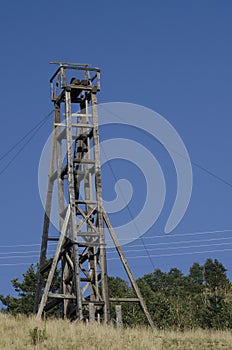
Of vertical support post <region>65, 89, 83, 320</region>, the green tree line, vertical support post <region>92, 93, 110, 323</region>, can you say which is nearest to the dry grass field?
vertical support post <region>65, 89, 83, 320</region>

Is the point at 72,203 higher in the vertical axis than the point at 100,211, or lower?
higher

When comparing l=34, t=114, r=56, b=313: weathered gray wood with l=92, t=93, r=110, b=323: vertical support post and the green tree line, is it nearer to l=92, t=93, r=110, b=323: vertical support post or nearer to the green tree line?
l=92, t=93, r=110, b=323: vertical support post

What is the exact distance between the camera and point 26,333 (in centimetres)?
2077

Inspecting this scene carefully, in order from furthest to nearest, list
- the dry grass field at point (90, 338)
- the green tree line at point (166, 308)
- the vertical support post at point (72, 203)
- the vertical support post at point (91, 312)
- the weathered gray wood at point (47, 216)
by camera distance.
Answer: the green tree line at point (166, 308), the weathered gray wood at point (47, 216), the vertical support post at point (72, 203), the vertical support post at point (91, 312), the dry grass field at point (90, 338)

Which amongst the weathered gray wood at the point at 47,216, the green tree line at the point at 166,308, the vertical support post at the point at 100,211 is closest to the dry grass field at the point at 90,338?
the vertical support post at the point at 100,211

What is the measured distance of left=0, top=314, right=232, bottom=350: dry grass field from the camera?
19250 millimetres

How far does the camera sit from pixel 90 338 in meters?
20.2

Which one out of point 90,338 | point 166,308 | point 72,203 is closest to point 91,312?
point 72,203

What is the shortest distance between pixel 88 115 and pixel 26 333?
35.3 feet

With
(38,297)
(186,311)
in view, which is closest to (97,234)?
(38,297)

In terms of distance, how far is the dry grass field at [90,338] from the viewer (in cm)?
1925

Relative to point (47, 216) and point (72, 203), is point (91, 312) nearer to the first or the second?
point (72, 203)

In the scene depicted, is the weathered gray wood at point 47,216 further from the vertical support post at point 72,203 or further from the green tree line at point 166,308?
the green tree line at point 166,308

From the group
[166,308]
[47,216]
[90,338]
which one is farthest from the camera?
[166,308]
